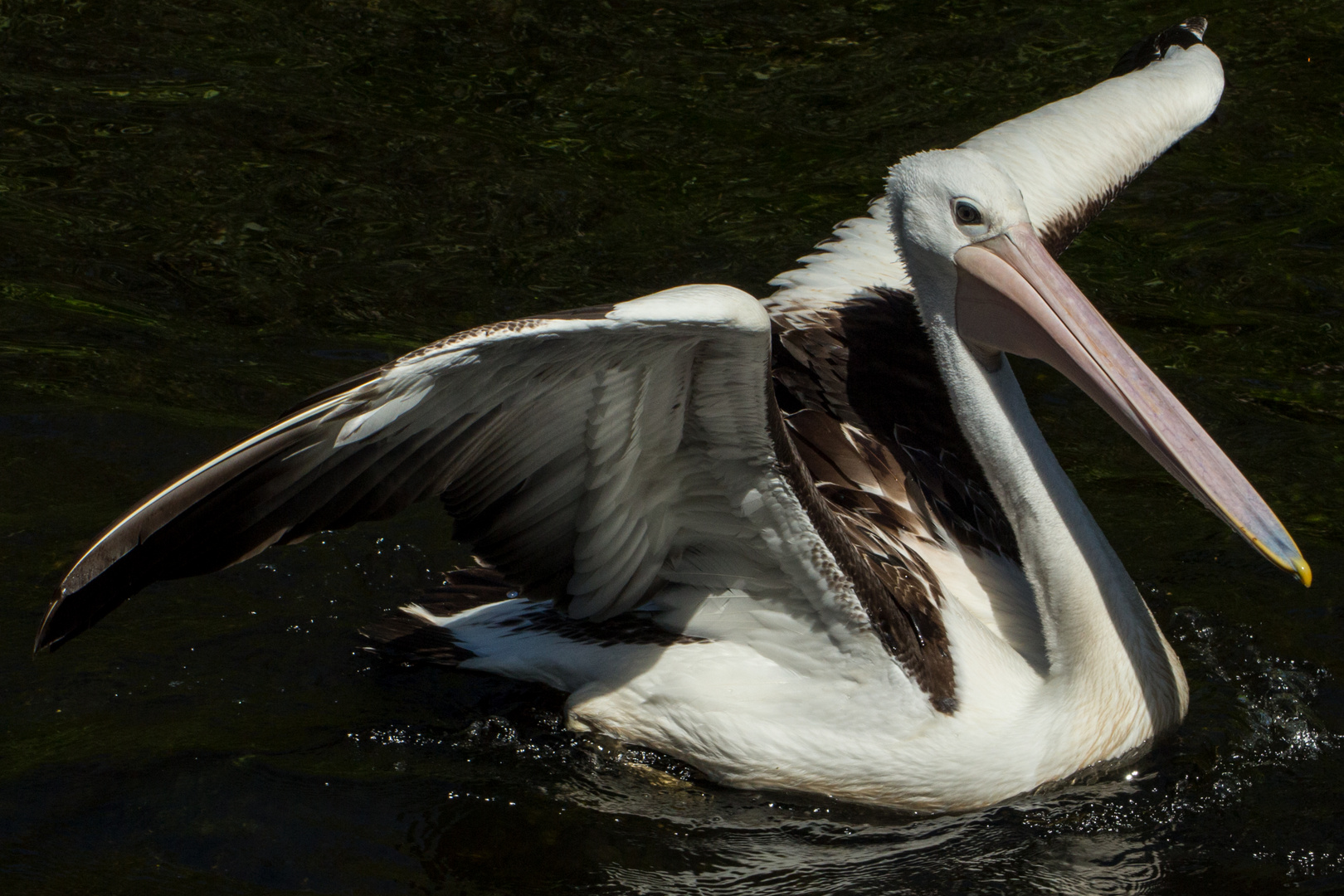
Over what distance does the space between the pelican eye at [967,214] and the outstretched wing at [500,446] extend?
36.8 inches

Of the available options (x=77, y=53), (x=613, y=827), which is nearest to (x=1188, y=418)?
(x=613, y=827)

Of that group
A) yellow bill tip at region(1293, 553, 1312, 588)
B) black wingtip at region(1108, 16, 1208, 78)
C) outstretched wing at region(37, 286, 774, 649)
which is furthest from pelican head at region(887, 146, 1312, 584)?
black wingtip at region(1108, 16, 1208, 78)

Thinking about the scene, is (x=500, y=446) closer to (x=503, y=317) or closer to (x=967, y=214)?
(x=967, y=214)

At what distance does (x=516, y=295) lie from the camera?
610 cm

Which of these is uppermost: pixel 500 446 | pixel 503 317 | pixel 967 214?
pixel 967 214

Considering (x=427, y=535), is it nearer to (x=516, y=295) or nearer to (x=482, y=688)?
(x=482, y=688)

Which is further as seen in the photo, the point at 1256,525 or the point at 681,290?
the point at 1256,525

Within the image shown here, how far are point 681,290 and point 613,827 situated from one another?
147 cm

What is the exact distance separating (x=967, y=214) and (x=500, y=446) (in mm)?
1389

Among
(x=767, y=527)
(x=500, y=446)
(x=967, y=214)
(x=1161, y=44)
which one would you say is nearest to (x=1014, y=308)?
(x=967, y=214)

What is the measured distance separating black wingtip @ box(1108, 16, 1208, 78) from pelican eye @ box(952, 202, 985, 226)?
2.52 m

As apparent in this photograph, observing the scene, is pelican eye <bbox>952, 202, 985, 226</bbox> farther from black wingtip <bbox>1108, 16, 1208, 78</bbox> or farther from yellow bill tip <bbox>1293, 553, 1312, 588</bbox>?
black wingtip <bbox>1108, 16, 1208, 78</bbox>

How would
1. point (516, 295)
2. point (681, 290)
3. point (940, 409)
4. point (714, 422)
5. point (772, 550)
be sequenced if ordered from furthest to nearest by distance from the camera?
point (516, 295) → point (940, 409) → point (772, 550) → point (714, 422) → point (681, 290)

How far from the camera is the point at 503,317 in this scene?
5.96 meters
